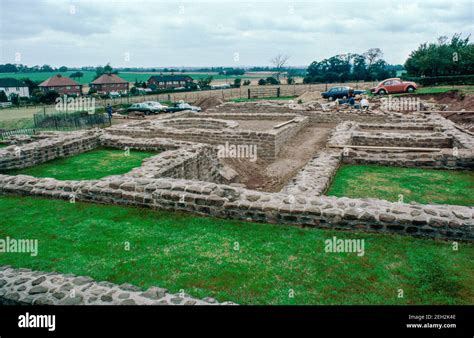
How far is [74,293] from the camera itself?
4.31 meters

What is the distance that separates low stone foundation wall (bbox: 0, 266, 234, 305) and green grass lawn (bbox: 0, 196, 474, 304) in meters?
0.32

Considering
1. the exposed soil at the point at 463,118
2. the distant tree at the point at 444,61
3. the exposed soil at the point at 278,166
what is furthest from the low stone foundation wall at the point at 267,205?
the distant tree at the point at 444,61

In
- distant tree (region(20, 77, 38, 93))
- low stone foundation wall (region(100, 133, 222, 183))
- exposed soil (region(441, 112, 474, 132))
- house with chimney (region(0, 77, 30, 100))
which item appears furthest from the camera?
distant tree (region(20, 77, 38, 93))

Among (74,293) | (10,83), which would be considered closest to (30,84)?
(10,83)

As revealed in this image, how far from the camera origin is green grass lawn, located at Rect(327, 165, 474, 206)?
823cm

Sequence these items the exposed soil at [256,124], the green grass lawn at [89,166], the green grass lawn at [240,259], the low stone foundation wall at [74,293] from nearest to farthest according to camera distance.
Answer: the low stone foundation wall at [74,293] < the green grass lawn at [240,259] < the green grass lawn at [89,166] < the exposed soil at [256,124]

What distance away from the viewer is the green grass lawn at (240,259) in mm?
4586

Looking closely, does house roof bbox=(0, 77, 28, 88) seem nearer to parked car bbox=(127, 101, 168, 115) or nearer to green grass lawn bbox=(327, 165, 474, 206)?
parked car bbox=(127, 101, 168, 115)

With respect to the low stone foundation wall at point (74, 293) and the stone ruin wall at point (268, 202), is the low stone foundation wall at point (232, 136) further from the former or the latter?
the low stone foundation wall at point (74, 293)

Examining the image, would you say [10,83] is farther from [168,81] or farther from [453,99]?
[453,99]

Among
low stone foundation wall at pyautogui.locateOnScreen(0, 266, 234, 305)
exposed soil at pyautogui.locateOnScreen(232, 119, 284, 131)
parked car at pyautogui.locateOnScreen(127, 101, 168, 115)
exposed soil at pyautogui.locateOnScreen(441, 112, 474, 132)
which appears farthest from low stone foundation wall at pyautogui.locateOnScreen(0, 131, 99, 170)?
parked car at pyautogui.locateOnScreen(127, 101, 168, 115)

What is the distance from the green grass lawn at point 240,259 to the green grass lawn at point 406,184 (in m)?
2.63
